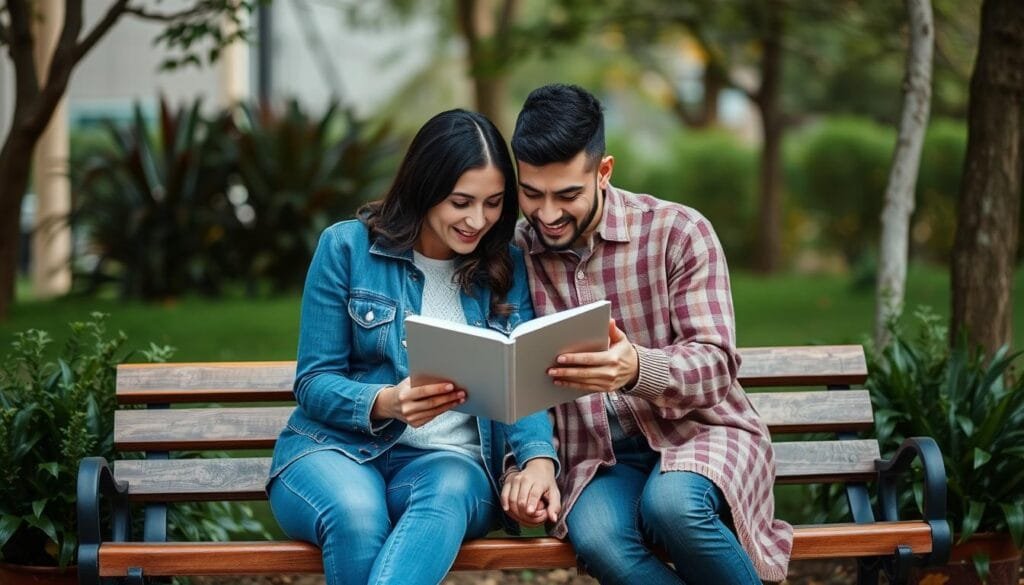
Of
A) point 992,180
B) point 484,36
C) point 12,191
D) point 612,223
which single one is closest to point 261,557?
point 612,223

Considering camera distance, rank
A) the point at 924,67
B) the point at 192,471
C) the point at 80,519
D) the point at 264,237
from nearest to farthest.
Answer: the point at 80,519 → the point at 192,471 → the point at 924,67 → the point at 264,237

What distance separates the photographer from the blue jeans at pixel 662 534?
3.27m

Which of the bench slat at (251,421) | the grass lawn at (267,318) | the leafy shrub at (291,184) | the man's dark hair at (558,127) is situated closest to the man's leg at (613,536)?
the bench slat at (251,421)

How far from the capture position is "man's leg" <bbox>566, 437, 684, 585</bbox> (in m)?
3.31

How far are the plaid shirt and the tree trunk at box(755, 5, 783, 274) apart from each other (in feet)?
30.0

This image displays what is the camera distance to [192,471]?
384cm

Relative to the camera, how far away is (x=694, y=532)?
3.26 metres

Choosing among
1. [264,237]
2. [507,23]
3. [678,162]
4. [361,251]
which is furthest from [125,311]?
[678,162]

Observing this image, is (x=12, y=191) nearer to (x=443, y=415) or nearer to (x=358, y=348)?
(x=358, y=348)

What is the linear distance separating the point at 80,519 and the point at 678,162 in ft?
43.6

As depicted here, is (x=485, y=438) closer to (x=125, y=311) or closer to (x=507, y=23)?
(x=125, y=311)

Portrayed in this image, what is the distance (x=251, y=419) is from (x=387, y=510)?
0.75 m

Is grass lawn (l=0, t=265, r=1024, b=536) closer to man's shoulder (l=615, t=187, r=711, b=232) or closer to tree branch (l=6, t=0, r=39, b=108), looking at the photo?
tree branch (l=6, t=0, r=39, b=108)

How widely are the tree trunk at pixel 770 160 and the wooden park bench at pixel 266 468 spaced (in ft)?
28.6
